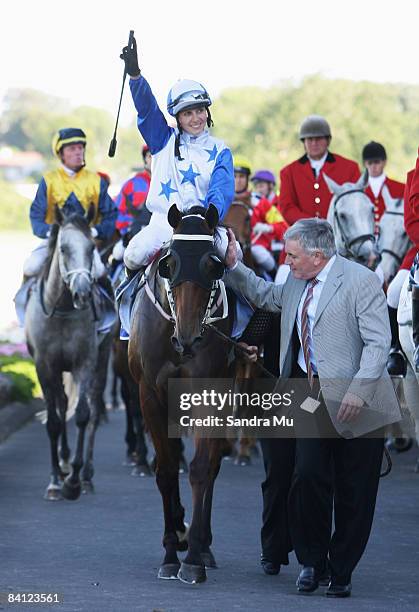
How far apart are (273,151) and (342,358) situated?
375ft

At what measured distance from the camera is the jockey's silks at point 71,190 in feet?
45.0

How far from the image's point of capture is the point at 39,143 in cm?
19388

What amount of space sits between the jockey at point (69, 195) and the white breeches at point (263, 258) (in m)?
1.99

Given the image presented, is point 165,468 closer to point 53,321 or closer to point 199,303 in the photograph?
point 199,303

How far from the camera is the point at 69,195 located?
1373 cm

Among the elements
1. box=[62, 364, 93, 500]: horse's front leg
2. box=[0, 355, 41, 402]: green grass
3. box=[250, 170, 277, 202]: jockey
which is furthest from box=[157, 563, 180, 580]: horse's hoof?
box=[250, 170, 277, 202]: jockey

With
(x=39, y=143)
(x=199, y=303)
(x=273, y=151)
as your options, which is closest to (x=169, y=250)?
(x=199, y=303)

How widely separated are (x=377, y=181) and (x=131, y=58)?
21.6 ft

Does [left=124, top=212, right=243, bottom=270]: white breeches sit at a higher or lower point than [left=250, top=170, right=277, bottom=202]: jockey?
lower

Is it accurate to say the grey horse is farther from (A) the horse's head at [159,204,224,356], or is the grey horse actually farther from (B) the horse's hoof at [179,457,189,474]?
(A) the horse's head at [159,204,224,356]

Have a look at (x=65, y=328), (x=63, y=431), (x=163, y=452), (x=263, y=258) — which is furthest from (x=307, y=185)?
(x=163, y=452)

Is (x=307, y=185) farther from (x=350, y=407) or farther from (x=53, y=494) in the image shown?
(x=350, y=407)

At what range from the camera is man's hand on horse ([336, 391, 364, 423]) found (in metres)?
7.74

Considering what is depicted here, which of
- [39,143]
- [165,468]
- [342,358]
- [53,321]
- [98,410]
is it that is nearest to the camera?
[342,358]
